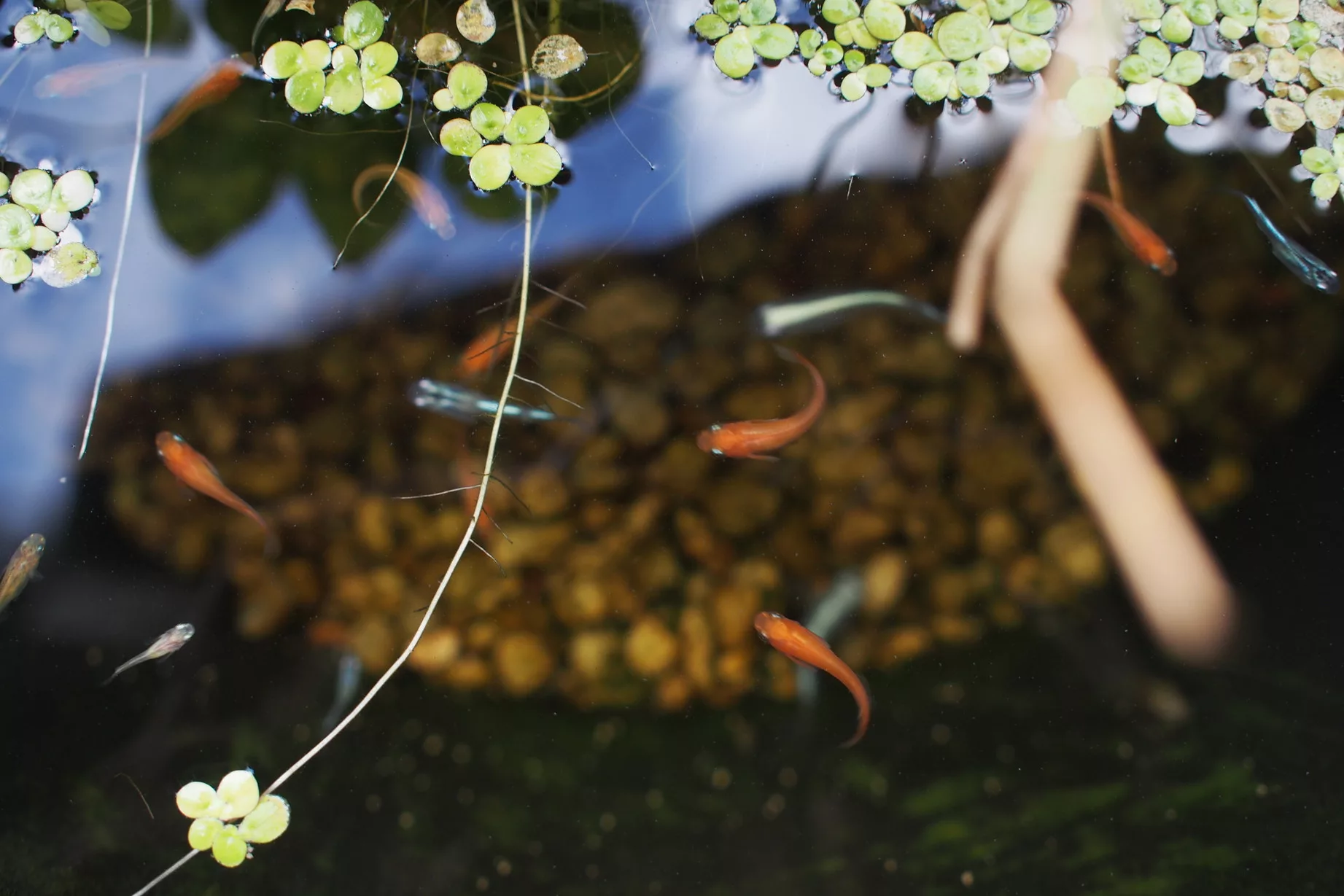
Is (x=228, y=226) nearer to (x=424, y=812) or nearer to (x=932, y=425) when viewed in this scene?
(x=424, y=812)

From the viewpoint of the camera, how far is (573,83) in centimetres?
116

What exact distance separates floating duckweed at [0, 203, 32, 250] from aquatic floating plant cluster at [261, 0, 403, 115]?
0.41m

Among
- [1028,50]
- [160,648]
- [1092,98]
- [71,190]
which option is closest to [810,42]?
[1028,50]

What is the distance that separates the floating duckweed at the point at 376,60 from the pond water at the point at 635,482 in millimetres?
102

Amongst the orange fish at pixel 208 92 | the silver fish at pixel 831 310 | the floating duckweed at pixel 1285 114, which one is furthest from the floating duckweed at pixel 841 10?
the orange fish at pixel 208 92

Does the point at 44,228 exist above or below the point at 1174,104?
below

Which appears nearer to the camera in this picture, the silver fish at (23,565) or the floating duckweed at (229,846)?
the floating duckweed at (229,846)

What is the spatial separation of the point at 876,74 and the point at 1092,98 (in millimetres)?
317

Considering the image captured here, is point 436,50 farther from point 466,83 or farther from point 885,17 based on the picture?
point 885,17

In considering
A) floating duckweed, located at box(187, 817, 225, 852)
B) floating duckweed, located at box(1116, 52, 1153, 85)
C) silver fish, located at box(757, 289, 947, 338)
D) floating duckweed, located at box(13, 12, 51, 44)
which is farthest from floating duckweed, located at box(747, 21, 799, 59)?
floating duckweed, located at box(187, 817, 225, 852)

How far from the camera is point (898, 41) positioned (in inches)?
44.3

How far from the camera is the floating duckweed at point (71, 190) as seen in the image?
113 cm

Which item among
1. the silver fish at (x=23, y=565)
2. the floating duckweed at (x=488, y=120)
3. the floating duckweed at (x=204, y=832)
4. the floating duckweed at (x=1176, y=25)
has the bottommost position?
the floating duckweed at (x=204, y=832)

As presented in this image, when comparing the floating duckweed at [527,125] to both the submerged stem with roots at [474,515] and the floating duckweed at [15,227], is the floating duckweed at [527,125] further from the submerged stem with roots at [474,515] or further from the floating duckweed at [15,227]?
the floating duckweed at [15,227]
